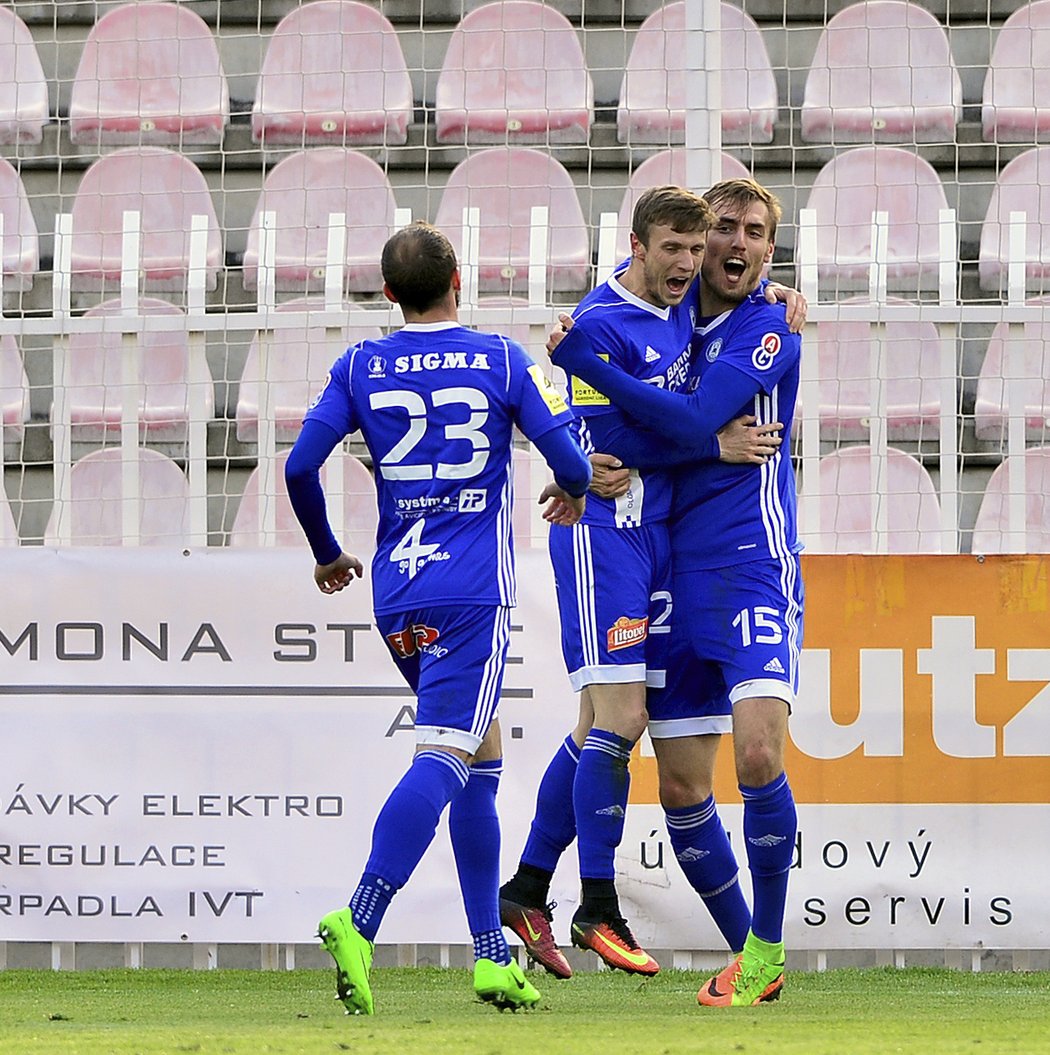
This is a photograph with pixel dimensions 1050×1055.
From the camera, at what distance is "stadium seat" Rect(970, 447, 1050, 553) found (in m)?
5.93

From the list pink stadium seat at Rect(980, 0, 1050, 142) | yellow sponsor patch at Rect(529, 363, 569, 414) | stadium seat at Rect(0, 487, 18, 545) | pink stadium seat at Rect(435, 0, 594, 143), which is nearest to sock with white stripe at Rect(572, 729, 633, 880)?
yellow sponsor patch at Rect(529, 363, 569, 414)

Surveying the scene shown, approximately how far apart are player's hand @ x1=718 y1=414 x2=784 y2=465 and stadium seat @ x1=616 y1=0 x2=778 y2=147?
3.72 metres

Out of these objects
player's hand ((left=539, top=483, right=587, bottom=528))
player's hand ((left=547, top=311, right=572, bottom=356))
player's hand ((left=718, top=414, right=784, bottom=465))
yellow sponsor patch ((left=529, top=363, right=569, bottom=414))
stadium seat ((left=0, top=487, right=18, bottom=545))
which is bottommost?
stadium seat ((left=0, top=487, right=18, bottom=545))

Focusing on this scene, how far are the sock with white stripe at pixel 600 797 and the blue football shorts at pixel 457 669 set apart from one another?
1.44 feet

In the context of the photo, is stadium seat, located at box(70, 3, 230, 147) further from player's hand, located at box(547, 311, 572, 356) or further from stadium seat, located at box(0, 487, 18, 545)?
player's hand, located at box(547, 311, 572, 356)

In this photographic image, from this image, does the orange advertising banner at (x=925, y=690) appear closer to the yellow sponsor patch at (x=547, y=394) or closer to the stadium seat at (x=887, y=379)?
the stadium seat at (x=887, y=379)

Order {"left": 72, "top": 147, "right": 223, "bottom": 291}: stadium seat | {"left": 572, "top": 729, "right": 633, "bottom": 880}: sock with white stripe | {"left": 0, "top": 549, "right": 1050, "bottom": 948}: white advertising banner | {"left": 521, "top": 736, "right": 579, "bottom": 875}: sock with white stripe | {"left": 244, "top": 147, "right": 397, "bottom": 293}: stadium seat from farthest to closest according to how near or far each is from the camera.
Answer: {"left": 72, "top": 147, "right": 223, "bottom": 291}: stadium seat < {"left": 244, "top": 147, "right": 397, "bottom": 293}: stadium seat < {"left": 0, "top": 549, "right": 1050, "bottom": 948}: white advertising banner < {"left": 521, "top": 736, "right": 579, "bottom": 875}: sock with white stripe < {"left": 572, "top": 729, "right": 633, "bottom": 880}: sock with white stripe

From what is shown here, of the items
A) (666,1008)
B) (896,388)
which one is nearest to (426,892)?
(666,1008)

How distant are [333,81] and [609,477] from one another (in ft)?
15.8

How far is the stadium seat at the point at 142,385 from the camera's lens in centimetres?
617

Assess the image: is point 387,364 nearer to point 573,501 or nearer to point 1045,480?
point 573,501

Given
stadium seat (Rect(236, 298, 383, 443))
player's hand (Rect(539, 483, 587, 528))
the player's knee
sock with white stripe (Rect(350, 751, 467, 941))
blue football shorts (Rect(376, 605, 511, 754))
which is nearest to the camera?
sock with white stripe (Rect(350, 751, 467, 941))

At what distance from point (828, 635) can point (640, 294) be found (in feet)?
5.51

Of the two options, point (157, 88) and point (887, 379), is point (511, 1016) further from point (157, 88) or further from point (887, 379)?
point (157, 88)
